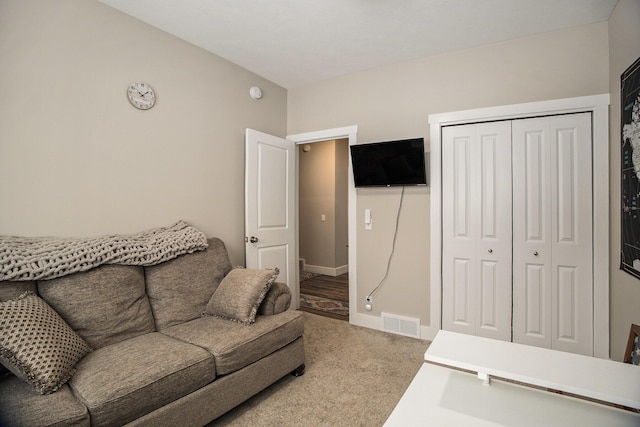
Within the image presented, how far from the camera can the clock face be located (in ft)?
8.10

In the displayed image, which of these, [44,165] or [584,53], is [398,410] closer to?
[44,165]

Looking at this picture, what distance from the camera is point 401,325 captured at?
3.30m

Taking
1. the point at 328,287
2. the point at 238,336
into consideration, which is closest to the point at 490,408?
the point at 238,336

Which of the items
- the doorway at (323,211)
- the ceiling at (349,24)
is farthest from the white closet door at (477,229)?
the doorway at (323,211)

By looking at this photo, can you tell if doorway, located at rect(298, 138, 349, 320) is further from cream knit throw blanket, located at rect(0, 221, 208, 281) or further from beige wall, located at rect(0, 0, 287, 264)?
cream knit throw blanket, located at rect(0, 221, 208, 281)

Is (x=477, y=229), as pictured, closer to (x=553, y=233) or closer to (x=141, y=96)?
(x=553, y=233)

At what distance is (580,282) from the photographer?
8.51ft

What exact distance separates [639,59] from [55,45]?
3.55 meters

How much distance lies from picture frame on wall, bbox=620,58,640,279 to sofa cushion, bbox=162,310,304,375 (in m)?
2.20

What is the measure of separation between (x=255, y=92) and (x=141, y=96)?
1.27 meters

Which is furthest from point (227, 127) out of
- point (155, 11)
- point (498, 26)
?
point (498, 26)

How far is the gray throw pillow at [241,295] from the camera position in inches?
89.4

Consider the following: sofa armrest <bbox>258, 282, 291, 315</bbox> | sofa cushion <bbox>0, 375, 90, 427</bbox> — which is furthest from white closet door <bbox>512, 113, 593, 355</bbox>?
sofa cushion <bbox>0, 375, 90, 427</bbox>

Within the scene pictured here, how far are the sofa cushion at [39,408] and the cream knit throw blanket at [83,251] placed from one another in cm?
58
